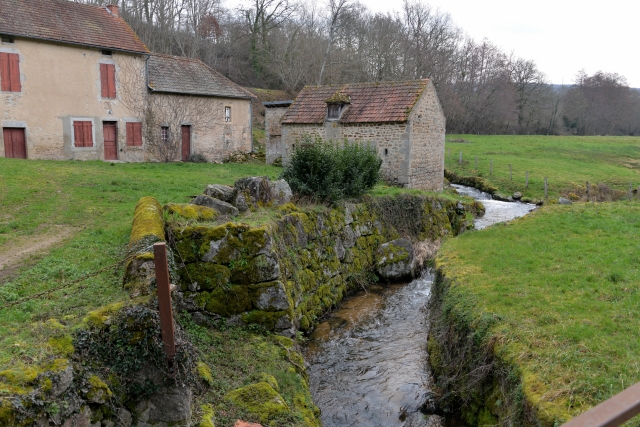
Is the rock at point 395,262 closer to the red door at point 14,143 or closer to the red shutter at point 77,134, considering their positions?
the red shutter at point 77,134

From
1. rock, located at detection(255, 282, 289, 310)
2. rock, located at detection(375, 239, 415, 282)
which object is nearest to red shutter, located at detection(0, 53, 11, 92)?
rock, located at detection(375, 239, 415, 282)

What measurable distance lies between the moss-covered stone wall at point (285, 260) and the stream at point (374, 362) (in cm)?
69

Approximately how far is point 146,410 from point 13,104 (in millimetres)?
20233

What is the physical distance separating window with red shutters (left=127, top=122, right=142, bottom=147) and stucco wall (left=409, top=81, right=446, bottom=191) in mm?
14004

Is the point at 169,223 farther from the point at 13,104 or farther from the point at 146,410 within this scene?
the point at 13,104

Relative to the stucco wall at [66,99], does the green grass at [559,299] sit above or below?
below

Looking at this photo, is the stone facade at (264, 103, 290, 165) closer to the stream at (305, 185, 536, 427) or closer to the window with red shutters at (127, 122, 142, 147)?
the window with red shutters at (127, 122, 142, 147)

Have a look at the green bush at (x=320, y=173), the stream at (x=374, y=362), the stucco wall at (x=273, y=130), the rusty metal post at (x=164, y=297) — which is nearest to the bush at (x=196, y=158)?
the stucco wall at (x=273, y=130)

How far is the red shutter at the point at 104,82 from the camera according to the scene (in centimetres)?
2273

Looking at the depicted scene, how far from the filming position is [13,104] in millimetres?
20297

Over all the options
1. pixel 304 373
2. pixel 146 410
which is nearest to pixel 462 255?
pixel 304 373

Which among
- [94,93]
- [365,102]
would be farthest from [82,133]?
[365,102]

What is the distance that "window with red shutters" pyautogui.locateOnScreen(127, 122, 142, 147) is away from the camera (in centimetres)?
2406

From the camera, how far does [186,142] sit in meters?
26.6
